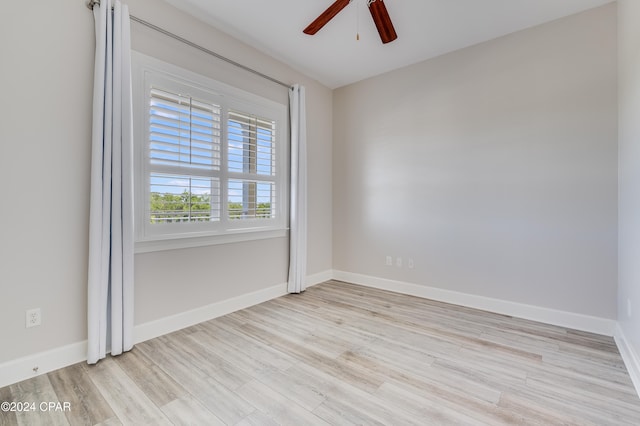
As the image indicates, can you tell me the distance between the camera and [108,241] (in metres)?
2.15

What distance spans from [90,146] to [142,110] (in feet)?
1.62

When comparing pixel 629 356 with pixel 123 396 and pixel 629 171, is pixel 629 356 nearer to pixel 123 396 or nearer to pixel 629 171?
pixel 629 171

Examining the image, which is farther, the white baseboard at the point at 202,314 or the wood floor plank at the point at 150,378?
the white baseboard at the point at 202,314

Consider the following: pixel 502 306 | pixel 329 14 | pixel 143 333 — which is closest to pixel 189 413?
pixel 143 333

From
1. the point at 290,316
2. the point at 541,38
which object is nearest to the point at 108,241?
the point at 290,316

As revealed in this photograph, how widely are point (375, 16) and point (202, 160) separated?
1.93 m

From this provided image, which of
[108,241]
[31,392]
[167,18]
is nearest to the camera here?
[31,392]

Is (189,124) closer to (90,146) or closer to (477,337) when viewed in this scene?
(90,146)

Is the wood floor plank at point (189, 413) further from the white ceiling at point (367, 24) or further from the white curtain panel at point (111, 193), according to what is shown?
the white ceiling at point (367, 24)

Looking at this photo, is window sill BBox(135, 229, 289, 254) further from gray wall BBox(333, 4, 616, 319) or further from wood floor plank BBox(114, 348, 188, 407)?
gray wall BBox(333, 4, 616, 319)

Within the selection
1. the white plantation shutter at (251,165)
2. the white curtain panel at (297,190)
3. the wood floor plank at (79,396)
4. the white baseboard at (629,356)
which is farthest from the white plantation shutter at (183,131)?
the white baseboard at (629,356)

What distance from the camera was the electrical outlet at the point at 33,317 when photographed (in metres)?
1.95

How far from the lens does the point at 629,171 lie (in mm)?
2174

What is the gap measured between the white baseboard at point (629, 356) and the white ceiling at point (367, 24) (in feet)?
9.29
